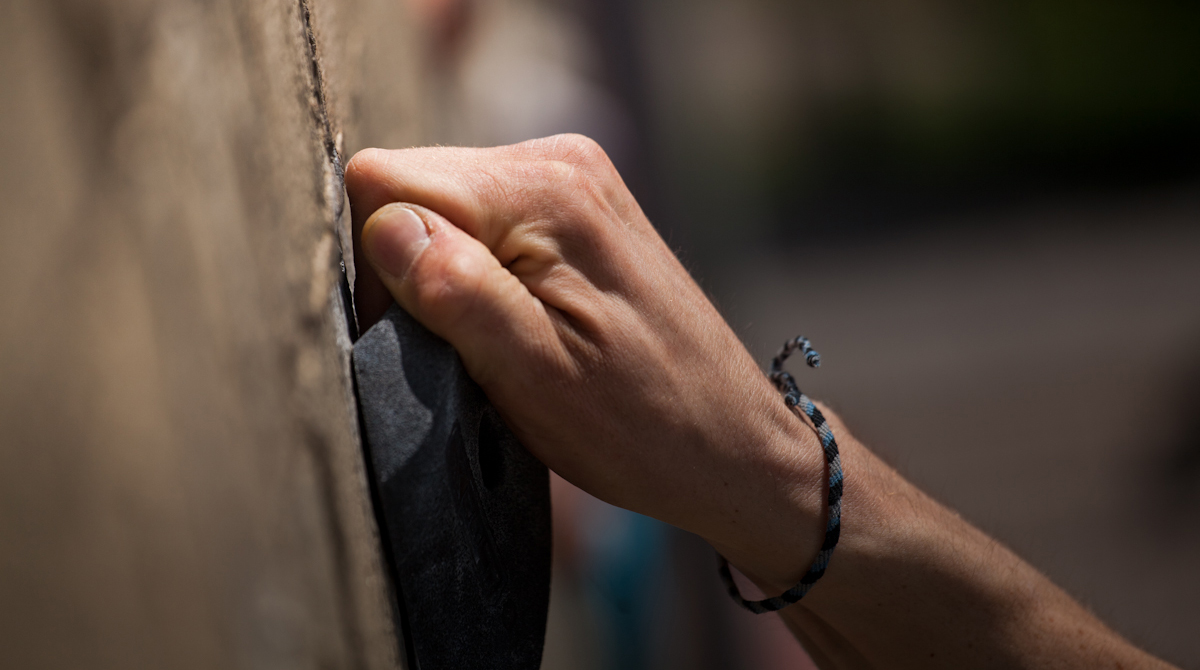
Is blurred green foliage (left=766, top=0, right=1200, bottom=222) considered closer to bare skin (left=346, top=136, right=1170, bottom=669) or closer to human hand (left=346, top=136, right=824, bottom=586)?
bare skin (left=346, top=136, right=1170, bottom=669)

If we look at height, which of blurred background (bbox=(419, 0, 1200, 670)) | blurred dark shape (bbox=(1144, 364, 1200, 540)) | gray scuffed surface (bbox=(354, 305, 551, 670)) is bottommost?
blurred dark shape (bbox=(1144, 364, 1200, 540))

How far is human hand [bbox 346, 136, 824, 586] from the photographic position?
0.64 meters

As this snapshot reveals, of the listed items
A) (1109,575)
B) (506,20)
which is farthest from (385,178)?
(1109,575)

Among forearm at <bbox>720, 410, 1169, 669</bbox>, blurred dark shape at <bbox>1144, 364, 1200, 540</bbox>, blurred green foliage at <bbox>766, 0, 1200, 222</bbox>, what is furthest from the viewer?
blurred green foliage at <bbox>766, 0, 1200, 222</bbox>

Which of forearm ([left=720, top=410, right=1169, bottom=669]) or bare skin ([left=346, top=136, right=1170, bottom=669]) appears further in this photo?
forearm ([left=720, top=410, right=1169, bottom=669])

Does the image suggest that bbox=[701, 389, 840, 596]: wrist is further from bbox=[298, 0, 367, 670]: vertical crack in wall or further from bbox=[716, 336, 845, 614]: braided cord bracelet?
bbox=[298, 0, 367, 670]: vertical crack in wall

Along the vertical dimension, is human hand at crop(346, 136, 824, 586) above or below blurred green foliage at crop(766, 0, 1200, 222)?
above

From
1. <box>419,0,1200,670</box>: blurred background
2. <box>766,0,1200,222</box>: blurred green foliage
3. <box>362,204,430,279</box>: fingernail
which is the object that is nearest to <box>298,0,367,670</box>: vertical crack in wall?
<box>362,204,430,279</box>: fingernail

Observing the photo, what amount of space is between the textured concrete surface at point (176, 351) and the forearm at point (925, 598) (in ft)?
1.82

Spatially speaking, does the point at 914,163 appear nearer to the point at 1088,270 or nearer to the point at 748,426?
the point at 1088,270

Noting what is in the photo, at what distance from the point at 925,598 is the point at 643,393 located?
0.54m

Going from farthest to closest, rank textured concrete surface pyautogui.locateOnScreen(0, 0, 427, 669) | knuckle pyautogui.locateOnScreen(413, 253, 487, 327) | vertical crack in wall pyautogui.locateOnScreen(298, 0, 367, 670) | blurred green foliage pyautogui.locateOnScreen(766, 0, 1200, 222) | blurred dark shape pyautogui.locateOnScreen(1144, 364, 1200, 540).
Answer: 1. blurred green foliage pyautogui.locateOnScreen(766, 0, 1200, 222)
2. blurred dark shape pyautogui.locateOnScreen(1144, 364, 1200, 540)
3. vertical crack in wall pyautogui.locateOnScreen(298, 0, 367, 670)
4. knuckle pyautogui.locateOnScreen(413, 253, 487, 327)
5. textured concrete surface pyautogui.locateOnScreen(0, 0, 427, 669)

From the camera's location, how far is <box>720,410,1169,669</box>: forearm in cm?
96

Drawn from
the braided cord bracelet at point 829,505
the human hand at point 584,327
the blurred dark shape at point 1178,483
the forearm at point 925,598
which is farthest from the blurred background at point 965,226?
the human hand at point 584,327
